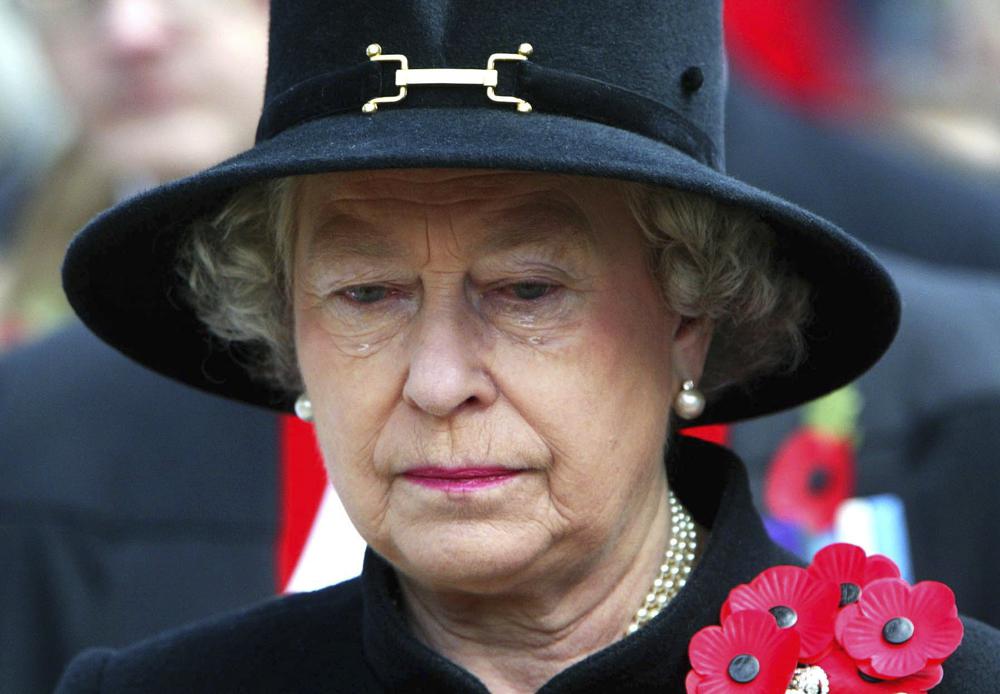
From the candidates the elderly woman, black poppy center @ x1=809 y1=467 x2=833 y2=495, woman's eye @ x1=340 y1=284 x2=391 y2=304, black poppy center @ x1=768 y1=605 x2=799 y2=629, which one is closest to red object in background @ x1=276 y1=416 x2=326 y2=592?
black poppy center @ x1=809 y1=467 x2=833 y2=495

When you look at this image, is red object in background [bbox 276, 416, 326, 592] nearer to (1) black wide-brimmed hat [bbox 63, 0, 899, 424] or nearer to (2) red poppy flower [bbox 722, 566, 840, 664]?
(1) black wide-brimmed hat [bbox 63, 0, 899, 424]

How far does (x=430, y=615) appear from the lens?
138 inches

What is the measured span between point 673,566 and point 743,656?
0.33 meters

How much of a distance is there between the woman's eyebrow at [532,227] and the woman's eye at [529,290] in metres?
0.06

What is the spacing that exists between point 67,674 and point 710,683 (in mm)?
1233

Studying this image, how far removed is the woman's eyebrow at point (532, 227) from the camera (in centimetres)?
322

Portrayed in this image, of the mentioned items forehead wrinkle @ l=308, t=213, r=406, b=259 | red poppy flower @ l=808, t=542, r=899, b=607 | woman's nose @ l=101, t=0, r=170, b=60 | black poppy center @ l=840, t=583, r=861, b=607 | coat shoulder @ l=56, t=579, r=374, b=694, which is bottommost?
coat shoulder @ l=56, t=579, r=374, b=694

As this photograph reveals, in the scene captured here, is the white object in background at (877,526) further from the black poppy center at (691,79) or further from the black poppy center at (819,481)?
the black poppy center at (691,79)

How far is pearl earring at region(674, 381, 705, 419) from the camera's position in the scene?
3498 millimetres

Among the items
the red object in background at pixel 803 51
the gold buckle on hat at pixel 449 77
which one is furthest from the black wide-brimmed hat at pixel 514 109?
the red object in background at pixel 803 51

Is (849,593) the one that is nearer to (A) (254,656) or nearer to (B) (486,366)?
(B) (486,366)

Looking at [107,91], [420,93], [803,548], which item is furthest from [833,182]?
[420,93]

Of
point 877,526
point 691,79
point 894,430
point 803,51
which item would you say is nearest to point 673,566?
point 691,79

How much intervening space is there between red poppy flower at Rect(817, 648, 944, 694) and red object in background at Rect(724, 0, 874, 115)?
4420 millimetres
